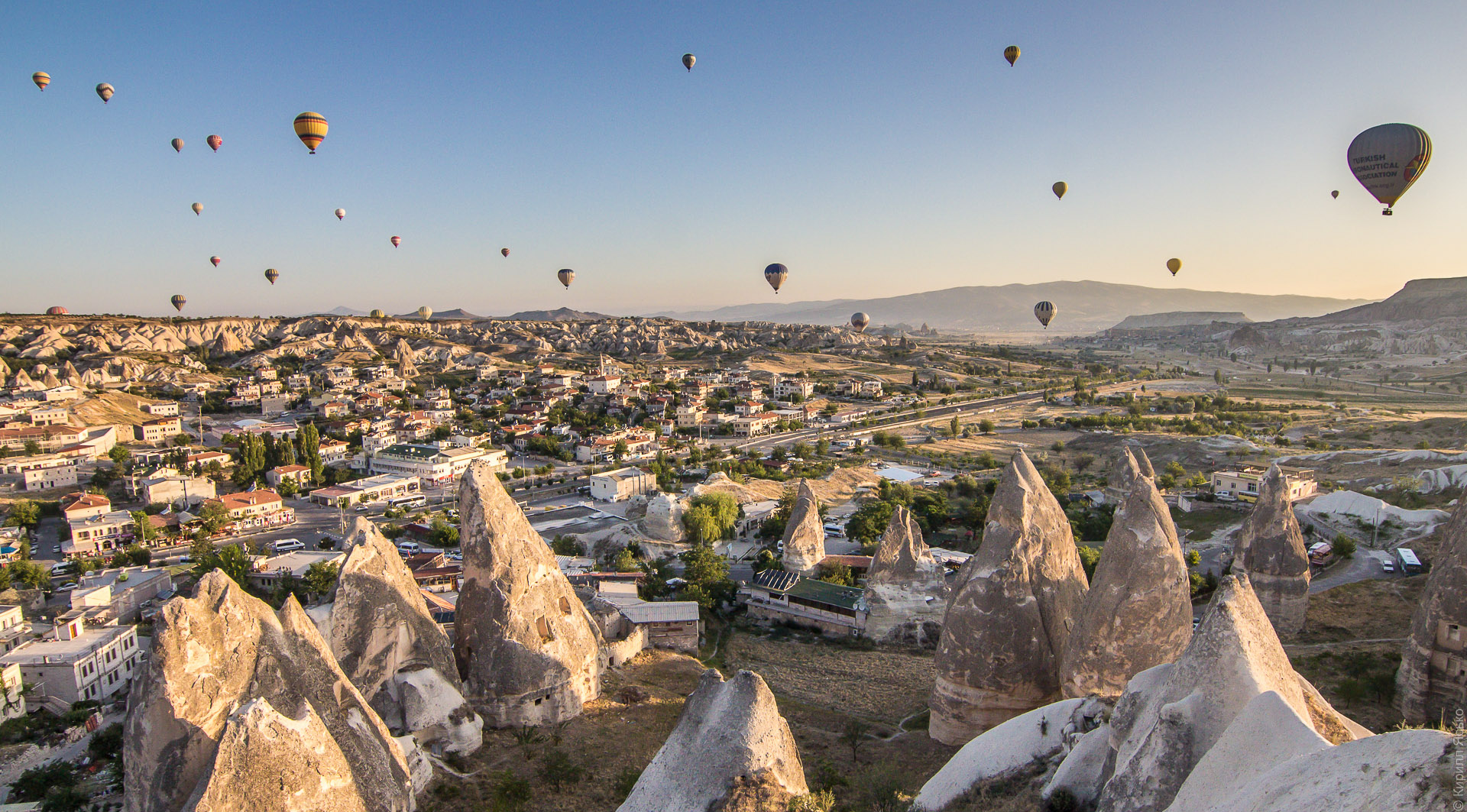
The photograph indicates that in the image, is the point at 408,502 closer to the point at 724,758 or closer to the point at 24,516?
the point at 24,516

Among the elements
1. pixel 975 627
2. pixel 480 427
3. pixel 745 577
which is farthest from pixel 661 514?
pixel 480 427

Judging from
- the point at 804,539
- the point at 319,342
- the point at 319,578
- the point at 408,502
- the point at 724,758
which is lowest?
the point at 408,502

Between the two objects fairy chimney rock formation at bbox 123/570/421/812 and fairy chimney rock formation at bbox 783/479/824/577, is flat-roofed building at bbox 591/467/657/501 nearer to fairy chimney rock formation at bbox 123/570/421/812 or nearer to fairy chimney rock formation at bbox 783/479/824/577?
fairy chimney rock formation at bbox 783/479/824/577

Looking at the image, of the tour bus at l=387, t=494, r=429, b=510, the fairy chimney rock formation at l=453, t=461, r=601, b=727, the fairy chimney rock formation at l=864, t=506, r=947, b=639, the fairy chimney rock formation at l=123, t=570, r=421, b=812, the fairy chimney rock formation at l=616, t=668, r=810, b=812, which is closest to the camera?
the fairy chimney rock formation at l=123, t=570, r=421, b=812

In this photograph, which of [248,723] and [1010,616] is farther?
[1010,616]

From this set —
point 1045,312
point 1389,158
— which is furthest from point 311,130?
point 1045,312

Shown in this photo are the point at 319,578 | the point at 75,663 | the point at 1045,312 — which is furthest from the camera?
the point at 1045,312

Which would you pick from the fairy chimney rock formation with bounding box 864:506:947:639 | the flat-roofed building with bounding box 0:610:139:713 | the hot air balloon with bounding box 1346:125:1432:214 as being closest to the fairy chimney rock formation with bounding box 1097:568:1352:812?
the fairy chimney rock formation with bounding box 864:506:947:639

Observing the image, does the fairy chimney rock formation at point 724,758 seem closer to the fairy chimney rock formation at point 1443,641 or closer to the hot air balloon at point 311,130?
the fairy chimney rock formation at point 1443,641
